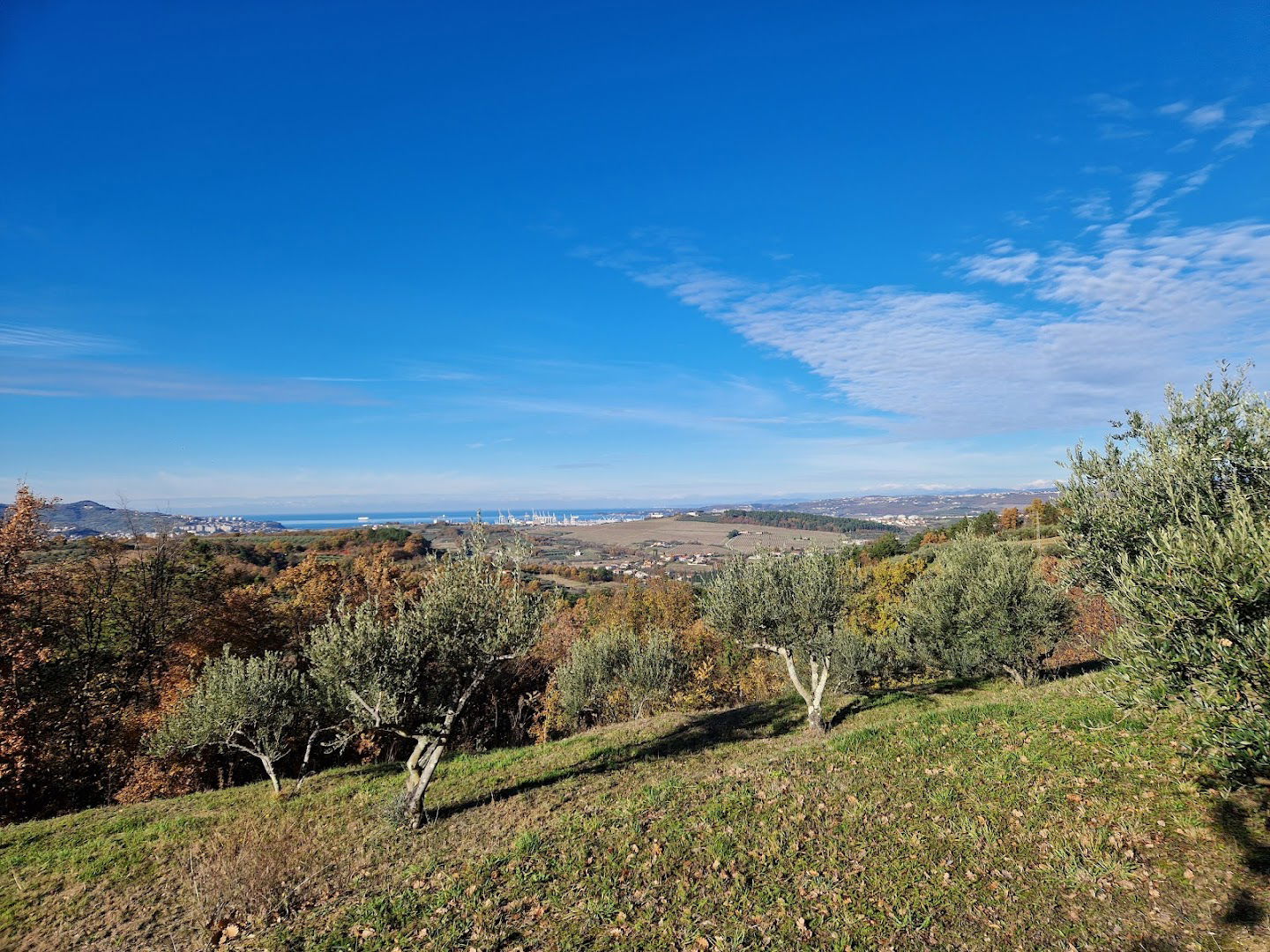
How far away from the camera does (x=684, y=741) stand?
75.3 ft

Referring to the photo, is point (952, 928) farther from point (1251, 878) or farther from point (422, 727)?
point (422, 727)

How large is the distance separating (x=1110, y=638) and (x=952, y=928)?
6.03 metres

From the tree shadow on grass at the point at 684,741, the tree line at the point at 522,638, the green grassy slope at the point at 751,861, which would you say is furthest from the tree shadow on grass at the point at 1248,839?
the tree shadow on grass at the point at 684,741

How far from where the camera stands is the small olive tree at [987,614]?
27922 mm

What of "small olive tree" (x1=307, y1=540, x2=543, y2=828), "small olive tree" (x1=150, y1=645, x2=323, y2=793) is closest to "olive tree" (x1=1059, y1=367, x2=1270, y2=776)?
"small olive tree" (x1=307, y1=540, x2=543, y2=828)

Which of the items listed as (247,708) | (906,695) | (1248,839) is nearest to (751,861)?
(1248,839)

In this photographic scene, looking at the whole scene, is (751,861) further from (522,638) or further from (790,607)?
(790,607)

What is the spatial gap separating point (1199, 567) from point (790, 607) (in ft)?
47.4

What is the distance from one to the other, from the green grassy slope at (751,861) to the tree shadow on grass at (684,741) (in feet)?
1.61

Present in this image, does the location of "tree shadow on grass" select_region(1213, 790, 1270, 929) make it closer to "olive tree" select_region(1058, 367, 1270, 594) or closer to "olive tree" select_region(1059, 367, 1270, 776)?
"olive tree" select_region(1059, 367, 1270, 776)

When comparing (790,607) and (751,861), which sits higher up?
(790,607)

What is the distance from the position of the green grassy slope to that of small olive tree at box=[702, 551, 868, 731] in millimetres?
4405

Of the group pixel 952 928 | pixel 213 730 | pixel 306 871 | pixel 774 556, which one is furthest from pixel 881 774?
pixel 213 730

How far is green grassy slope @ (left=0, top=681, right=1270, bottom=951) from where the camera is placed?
8.33m
